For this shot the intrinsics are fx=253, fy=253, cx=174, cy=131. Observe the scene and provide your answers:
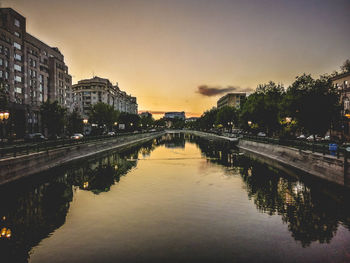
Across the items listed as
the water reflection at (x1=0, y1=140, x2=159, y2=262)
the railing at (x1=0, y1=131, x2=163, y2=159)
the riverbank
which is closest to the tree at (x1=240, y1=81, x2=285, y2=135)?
the riverbank

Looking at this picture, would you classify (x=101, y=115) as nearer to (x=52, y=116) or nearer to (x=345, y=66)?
(x=52, y=116)

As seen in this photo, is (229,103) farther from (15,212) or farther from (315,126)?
(15,212)

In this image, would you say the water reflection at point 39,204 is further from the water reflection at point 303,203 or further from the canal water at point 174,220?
the water reflection at point 303,203

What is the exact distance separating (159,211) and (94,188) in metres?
8.75

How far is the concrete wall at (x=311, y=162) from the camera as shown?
20141 millimetres

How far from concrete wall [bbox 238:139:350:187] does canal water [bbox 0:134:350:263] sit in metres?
1.01

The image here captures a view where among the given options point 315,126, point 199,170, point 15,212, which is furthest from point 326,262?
point 315,126

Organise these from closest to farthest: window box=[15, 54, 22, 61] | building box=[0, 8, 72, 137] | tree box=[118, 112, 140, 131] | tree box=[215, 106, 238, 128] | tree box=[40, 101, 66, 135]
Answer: tree box=[40, 101, 66, 135], building box=[0, 8, 72, 137], window box=[15, 54, 22, 61], tree box=[215, 106, 238, 128], tree box=[118, 112, 140, 131]

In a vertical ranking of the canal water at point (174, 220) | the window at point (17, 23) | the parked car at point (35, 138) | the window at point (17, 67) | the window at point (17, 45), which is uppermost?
the window at point (17, 23)

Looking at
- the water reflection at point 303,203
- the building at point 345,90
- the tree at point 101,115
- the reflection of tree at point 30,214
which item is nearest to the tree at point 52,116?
the tree at point 101,115

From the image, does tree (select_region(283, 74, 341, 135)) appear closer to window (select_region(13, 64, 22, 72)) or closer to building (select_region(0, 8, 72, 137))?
building (select_region(0, 8, 72, 137))

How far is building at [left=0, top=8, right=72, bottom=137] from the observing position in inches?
2469

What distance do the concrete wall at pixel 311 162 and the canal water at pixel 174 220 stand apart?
3.33 ft

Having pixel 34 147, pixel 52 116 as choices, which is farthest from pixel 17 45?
pixel 34 147
